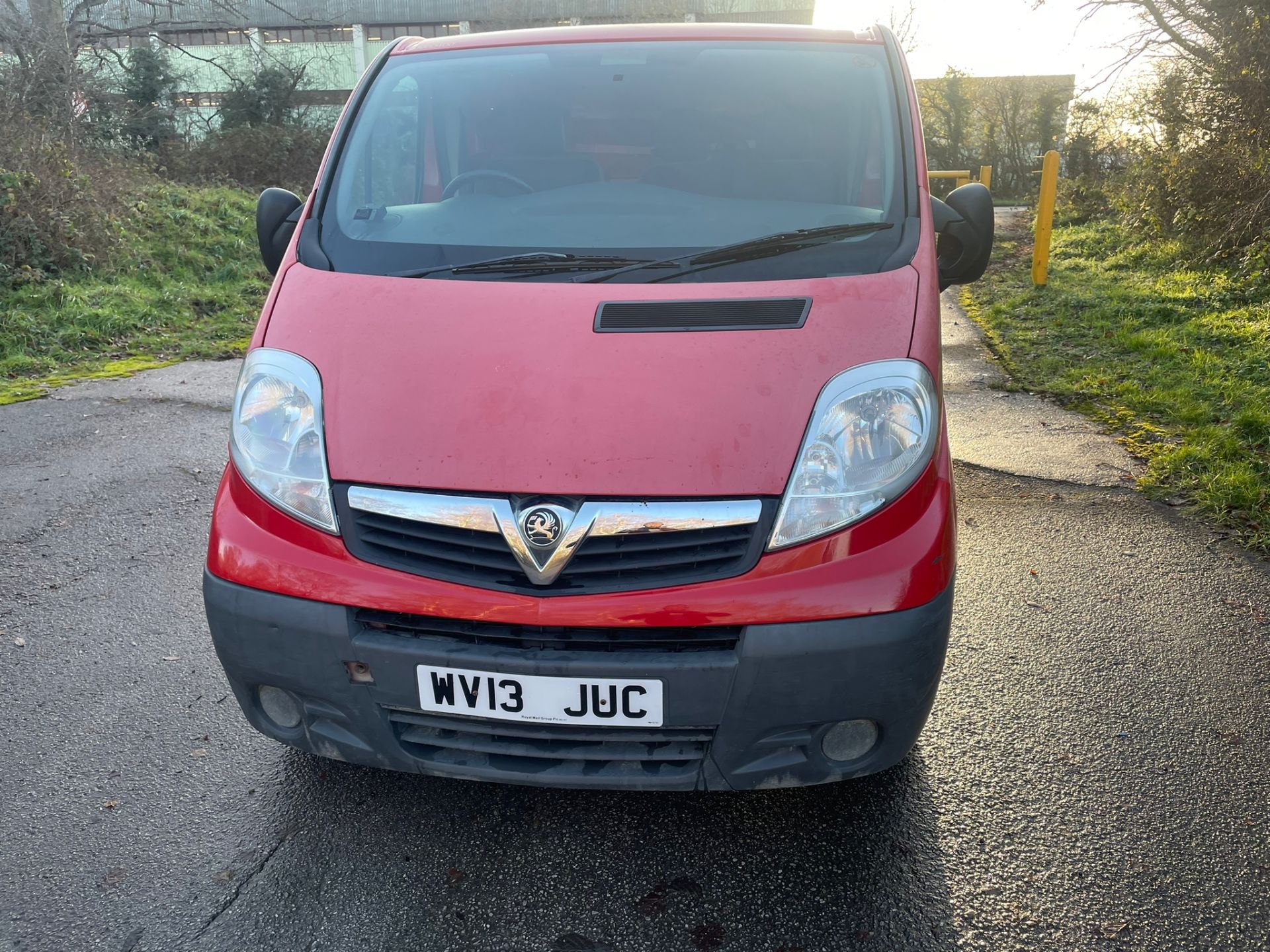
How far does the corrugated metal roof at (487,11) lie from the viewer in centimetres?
3003

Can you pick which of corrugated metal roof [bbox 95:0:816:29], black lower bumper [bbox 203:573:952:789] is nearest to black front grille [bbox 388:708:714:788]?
black lower bumper [bbox 203:573:952:789]

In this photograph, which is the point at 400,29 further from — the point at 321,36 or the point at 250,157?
the point at 250,157

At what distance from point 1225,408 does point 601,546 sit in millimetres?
4886

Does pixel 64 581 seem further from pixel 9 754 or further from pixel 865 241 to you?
pixel 865 241

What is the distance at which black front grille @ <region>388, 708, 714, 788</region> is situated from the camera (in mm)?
1900

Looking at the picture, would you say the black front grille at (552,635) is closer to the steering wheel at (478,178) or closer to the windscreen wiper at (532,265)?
the windscreen wiper at (532,265)

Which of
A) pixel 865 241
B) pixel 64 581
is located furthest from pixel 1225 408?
pixel 64 581

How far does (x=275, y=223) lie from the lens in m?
3.09

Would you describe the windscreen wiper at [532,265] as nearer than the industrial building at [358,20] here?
Yes

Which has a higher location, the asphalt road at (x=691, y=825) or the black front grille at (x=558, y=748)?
the black front grille at (x=558, y=748)

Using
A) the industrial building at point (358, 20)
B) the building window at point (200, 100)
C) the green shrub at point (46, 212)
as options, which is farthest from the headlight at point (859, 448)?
the industrial building at point (358, 20)

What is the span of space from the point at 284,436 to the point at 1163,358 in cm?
627

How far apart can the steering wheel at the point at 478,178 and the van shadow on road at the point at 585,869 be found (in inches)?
66.5

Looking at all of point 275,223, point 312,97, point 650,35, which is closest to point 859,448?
point 650,35
